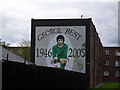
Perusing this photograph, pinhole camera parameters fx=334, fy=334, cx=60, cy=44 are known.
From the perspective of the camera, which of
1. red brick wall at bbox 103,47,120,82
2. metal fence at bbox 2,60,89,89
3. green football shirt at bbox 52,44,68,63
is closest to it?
metal fence at bbox 2,60,89,89

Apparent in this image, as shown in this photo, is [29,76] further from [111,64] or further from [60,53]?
[111,64]

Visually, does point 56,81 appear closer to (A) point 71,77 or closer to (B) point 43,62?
(A) point 71,77

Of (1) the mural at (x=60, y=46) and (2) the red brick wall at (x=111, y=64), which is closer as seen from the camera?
(1) the mural at (x=60, y=46)

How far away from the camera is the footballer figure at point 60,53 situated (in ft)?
150

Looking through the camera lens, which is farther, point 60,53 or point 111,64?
point 111,64

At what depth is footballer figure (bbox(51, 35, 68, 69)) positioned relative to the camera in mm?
45781

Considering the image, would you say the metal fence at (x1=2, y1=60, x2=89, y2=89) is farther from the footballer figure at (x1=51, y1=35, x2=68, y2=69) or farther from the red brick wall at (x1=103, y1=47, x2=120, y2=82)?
the red brick wall at (x1=103, y1=47, x2=120, y2=82)

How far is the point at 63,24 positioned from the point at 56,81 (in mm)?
31460

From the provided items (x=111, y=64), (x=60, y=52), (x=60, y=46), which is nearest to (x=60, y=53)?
(x=60, y=52)

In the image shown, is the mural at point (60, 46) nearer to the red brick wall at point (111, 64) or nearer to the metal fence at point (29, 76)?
the metal fence at point (29, 76)

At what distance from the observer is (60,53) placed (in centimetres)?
4612

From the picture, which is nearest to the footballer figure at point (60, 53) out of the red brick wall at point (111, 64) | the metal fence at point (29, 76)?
the metal fence at point (29, 76)

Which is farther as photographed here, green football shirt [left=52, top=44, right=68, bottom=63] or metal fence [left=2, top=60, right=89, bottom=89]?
green football shirt [left=52, top=44, right=68, bottom=63]

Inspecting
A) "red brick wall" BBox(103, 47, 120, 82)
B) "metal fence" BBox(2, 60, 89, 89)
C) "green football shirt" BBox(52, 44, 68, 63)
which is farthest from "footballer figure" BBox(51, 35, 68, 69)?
"red brick wall" BBox(103, 47, 120, 82)
